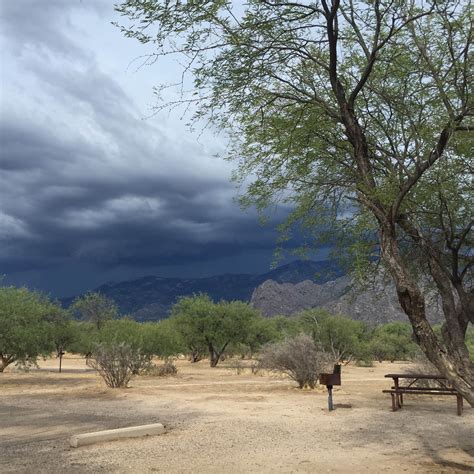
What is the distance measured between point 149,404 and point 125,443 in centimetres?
646

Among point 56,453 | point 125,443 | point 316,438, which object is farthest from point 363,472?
point 56,453

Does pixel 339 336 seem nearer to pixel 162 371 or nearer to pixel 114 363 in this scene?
pixel 162 371

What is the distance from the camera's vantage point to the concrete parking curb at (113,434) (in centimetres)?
1003

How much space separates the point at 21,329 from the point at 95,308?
135ft

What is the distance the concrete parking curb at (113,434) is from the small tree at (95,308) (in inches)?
2242

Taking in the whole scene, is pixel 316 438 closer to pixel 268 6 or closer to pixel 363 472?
pixel 363 472

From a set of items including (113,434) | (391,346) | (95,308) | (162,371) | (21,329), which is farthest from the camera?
(95,308)

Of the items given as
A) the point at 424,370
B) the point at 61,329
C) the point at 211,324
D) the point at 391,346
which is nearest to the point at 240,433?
the point at 424,370

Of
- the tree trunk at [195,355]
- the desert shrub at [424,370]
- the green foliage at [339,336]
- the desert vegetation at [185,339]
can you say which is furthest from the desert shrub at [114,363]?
the green foliage at [339,336]

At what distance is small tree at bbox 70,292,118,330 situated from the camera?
67.2 metres

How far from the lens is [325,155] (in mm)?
10289

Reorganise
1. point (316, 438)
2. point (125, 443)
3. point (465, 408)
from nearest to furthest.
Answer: point (125, 443) → point (316, 438) → point (465, 408)

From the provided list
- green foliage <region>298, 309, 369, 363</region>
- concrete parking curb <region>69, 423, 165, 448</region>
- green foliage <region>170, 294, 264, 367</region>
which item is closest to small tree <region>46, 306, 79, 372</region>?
green foliage <region>170, 294, 264, 367</region>

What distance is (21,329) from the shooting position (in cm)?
2859
